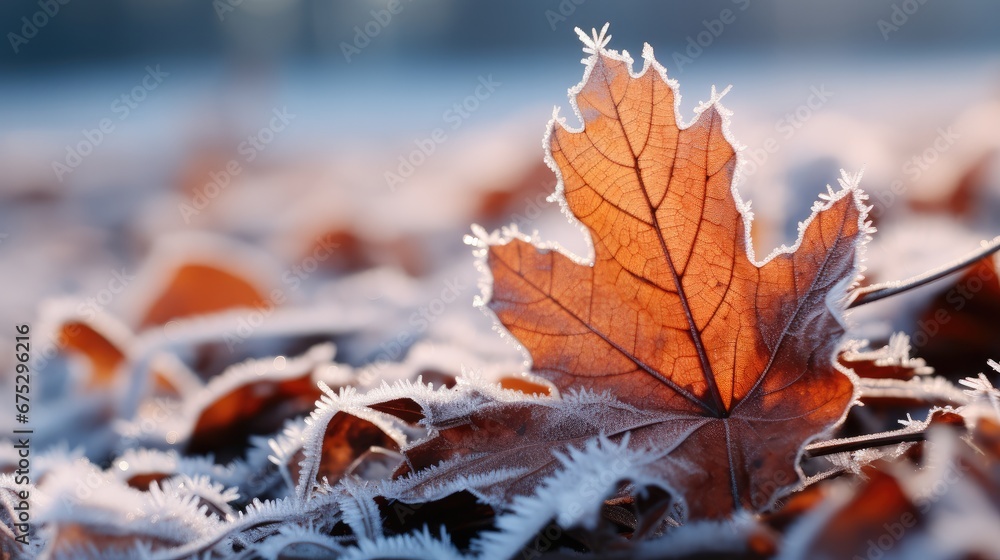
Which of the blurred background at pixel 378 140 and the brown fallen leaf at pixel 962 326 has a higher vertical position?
the blurred background at pixel 378 140

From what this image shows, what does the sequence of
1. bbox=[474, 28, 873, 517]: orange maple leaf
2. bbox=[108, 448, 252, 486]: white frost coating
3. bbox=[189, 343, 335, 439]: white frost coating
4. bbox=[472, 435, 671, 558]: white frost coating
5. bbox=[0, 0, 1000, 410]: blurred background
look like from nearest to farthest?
bbox=[472, 435, 671, 558]: white frost coating → bbox=[474, 28, 873, 517]: orange maple leaf → bbox=[108, 448, 252, 486]: white frost coating → bbox=[189, 343, 335, 439]: white frost coating → bbox=[0, 0, 1000, 410]: blurred background

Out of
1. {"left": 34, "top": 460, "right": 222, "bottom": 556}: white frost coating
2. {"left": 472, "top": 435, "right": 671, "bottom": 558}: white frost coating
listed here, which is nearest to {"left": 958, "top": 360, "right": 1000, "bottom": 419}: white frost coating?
{"left": 472, "top": 435, "right": 671, "bottom": 558}: white frost coating

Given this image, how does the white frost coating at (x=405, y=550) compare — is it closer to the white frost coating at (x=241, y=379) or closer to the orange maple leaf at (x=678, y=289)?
the orange maple leaf at (x=678, y=289)

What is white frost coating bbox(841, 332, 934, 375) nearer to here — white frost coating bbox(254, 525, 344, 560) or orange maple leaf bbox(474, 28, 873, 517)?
orange maple leaf bbox(474, 28, 873, 517)

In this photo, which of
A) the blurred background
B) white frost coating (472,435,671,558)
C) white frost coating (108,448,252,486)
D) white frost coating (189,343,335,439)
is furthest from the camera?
the blurred background

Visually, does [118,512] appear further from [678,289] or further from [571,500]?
[678,289]

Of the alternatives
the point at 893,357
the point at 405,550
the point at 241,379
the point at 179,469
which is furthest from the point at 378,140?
the point at 405,550

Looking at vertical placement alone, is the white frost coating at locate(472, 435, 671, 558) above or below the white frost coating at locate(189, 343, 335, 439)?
below

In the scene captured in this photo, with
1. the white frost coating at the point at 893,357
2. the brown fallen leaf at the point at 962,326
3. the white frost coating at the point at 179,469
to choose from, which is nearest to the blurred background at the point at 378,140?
the brown fallen leaf at the point at 962,326
